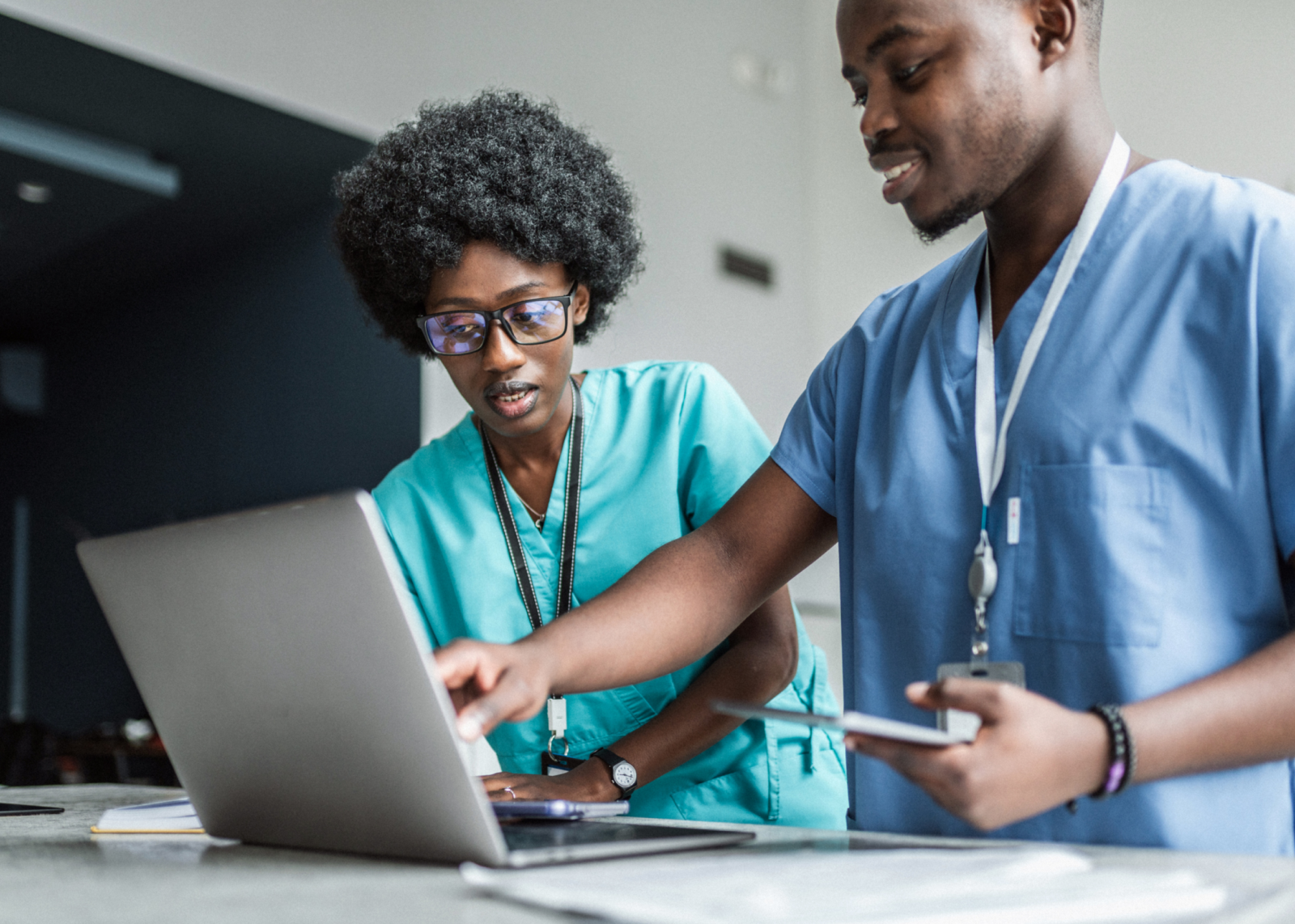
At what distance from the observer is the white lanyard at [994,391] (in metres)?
1.05

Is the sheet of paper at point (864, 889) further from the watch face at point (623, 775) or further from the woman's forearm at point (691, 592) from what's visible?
the watch face at point (623, 775)

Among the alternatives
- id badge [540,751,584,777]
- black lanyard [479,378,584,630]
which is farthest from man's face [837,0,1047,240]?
id badge [540,751,584,777]

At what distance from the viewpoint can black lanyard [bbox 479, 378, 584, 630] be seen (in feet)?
5.15

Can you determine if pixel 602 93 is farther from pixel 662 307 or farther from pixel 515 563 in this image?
pixel 515 563

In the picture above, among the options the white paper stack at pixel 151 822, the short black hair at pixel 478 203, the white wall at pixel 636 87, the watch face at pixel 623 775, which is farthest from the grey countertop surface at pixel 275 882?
the white wall at pixel 636 87

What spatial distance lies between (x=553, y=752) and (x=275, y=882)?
28.9 inches

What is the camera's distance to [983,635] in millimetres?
1056

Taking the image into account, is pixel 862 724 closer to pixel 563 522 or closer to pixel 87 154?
pixel 563 522

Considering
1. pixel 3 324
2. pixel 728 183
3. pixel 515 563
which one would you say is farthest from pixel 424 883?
pixel 3 324

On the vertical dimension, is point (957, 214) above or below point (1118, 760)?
above

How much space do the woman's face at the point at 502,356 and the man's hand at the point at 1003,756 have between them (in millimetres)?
863

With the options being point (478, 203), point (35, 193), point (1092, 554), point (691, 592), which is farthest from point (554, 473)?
point (35, 193)

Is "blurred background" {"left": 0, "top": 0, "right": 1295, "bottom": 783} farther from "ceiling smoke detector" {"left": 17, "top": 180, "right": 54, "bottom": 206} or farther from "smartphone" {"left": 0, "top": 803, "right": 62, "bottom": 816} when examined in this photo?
"smartphone" {"left": 0, "top": 803, "right": 62, "bottom": 816}

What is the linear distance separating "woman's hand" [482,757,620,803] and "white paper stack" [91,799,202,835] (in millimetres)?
290
